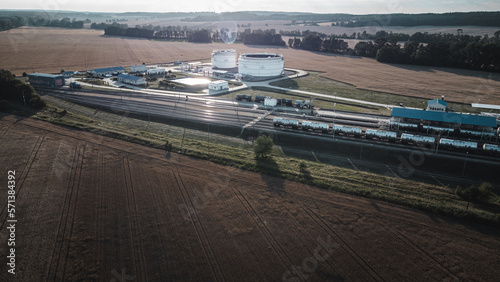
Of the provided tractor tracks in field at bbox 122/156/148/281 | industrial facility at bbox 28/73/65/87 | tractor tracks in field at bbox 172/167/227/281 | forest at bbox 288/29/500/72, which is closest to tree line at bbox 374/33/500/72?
forest at bbox 288/29/500/72

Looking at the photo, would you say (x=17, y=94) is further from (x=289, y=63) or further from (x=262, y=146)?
(x=289, y=63)

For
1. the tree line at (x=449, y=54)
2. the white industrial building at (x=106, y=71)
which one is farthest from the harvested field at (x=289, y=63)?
the white industrial building at (x=106, y=71)

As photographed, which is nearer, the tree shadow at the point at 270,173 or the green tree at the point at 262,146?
the tree shadow at the point at 270,173

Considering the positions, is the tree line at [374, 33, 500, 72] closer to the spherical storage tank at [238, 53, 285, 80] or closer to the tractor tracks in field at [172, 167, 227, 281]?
the spherical storage tank at [238, 53, 285, 80]

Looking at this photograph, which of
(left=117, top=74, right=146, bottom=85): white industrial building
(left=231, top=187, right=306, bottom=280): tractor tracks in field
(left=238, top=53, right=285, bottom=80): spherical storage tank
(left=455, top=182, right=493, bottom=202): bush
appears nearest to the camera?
(left=231, top=187, right=306, bottom=280): tractor tracks in field

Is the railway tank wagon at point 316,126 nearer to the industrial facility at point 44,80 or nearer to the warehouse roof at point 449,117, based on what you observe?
the warehouse roof at point 449,117
